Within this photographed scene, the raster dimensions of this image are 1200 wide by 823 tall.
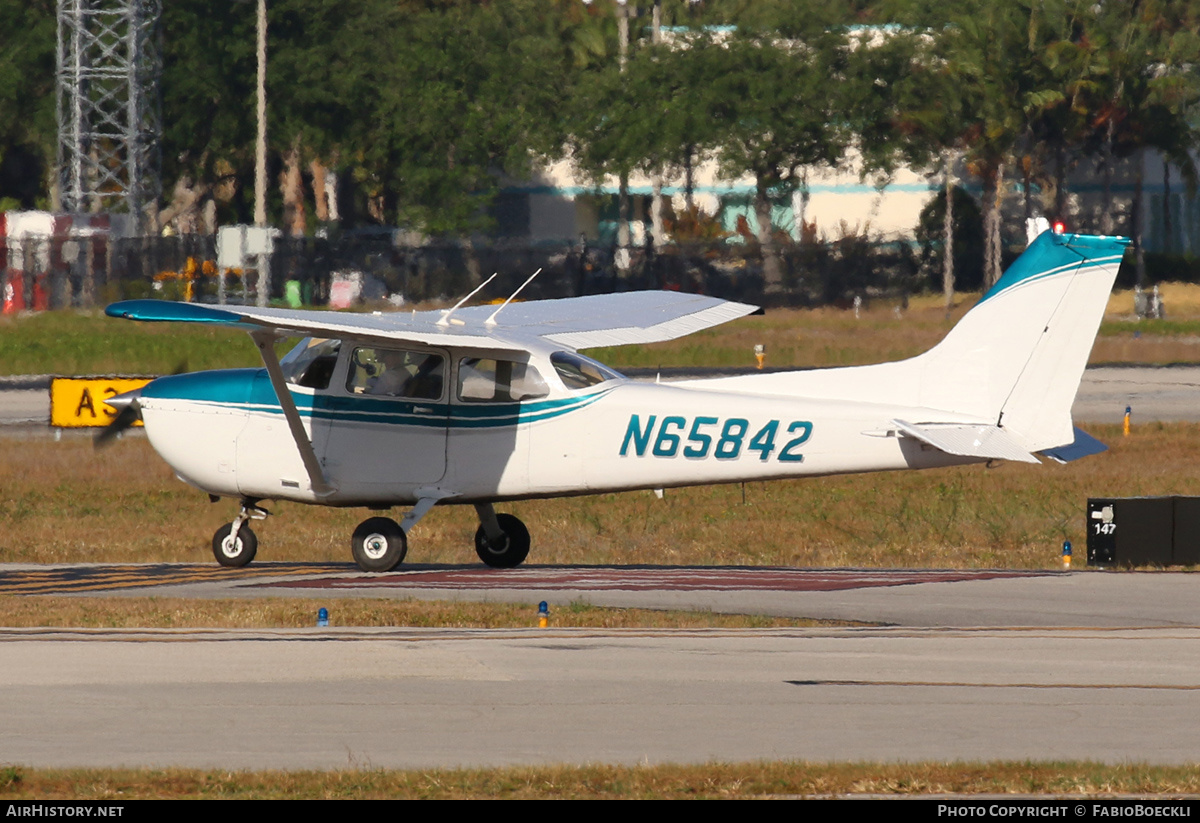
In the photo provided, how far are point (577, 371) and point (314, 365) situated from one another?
246 cm

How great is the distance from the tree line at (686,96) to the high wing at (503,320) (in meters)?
38.4

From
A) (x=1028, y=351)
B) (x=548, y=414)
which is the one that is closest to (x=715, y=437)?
(x=548, y=414)

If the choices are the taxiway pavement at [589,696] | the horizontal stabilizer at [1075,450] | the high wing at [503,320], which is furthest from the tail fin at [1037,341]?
the high wing at [503,320]

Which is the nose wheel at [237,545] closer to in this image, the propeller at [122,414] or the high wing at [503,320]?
the propeller at [122,414]

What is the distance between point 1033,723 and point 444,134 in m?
56.6

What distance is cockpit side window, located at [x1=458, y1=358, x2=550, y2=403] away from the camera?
15602mm

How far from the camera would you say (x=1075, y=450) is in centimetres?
1488

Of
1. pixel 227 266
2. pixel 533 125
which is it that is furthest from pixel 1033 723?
pixel 533 125

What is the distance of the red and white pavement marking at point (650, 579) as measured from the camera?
14430 mm

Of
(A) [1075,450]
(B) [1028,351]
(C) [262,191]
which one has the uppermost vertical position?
(C) [262,191]

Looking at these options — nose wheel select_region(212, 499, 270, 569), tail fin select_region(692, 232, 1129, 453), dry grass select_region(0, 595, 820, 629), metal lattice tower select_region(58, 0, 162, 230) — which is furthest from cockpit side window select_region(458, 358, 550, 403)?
metal lattice tower select_region(58, 0, 162, 230)

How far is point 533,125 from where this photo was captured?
6362 centimetres

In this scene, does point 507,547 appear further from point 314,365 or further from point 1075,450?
point 1075,450

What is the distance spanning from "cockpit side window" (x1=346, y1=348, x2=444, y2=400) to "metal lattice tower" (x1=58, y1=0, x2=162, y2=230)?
40354mm
